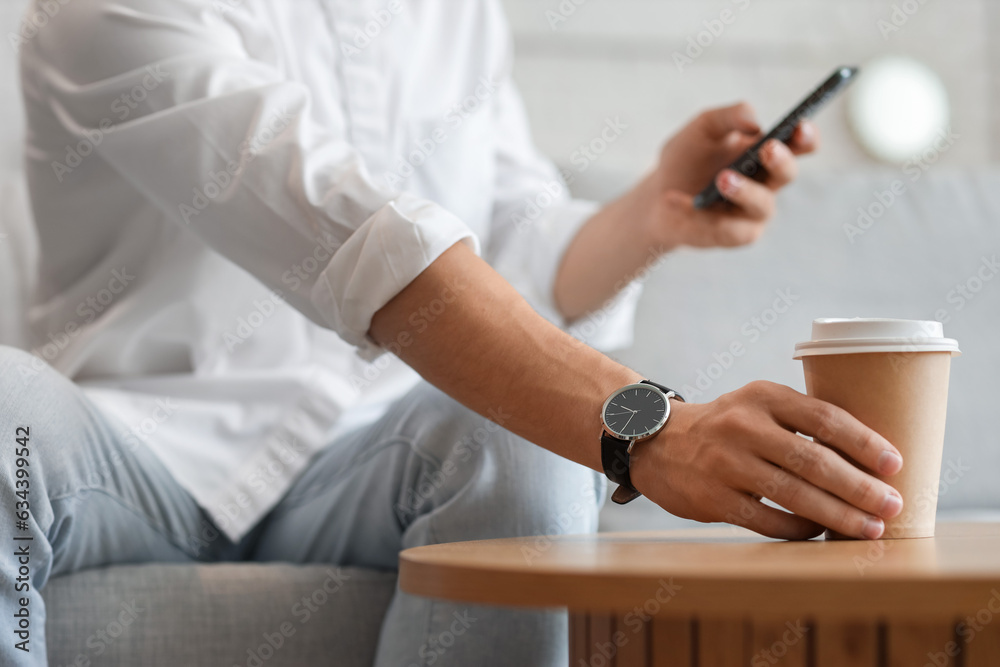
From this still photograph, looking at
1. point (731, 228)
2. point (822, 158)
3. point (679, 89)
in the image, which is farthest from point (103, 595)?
point (822, 158)

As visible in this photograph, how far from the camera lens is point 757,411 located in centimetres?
49

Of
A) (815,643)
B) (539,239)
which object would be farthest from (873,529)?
(539,239)

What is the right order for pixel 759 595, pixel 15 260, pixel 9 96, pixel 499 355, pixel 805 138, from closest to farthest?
pixel 759 595
pixel 499 355
pixel 805 138
pixel 15 260
pixel 9 96

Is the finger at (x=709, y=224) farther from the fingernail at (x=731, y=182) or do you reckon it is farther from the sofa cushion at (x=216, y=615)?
the sofa cushion at (x=216, y=615)

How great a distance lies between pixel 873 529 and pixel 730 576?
193 millimetres

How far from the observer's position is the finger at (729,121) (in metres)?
0.93

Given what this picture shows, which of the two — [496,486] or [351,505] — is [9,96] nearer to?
[351,505]

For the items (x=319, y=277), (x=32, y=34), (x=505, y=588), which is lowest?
(x=505, y=588)

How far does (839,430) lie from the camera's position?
485 mm

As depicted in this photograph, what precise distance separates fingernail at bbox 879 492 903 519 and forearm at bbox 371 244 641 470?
17 cm

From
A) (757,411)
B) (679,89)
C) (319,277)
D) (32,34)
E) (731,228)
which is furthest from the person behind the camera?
(679,89)

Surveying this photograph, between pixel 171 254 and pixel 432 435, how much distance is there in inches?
15.1

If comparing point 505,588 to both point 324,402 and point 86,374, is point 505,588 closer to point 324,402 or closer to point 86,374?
point 324,402

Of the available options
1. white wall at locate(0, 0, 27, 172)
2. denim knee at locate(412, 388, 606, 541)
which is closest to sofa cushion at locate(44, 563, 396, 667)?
denim knee at locate(412, 388, 606, 541)
